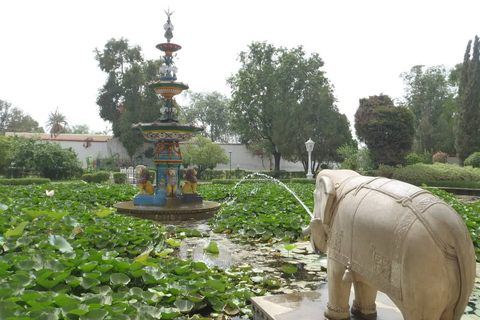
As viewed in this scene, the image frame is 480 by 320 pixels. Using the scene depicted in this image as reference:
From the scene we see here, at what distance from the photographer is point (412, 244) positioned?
1.71m

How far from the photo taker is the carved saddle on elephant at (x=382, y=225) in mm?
1746

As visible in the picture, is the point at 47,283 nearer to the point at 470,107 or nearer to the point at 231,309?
the point at 231,309

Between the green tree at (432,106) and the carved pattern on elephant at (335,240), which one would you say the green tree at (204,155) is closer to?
the green tree at (432,106)

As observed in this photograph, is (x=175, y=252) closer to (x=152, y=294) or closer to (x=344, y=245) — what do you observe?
(x=152, y=294)

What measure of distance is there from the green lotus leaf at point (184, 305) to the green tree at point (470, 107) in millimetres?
29875

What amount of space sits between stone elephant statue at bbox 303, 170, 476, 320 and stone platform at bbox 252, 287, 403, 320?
0.37 meters

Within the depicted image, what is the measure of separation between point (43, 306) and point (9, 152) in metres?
24.9

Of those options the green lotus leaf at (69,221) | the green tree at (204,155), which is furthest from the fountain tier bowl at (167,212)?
the green tree at (204,155)

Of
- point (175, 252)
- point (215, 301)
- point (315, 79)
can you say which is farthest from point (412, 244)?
point (315, 79)

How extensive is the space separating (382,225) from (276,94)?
85.7 feet

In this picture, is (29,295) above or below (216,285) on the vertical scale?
above

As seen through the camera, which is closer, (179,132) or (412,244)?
(412,244)

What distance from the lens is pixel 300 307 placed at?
2.70m

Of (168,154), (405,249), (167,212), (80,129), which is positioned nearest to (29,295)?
(405,249)
